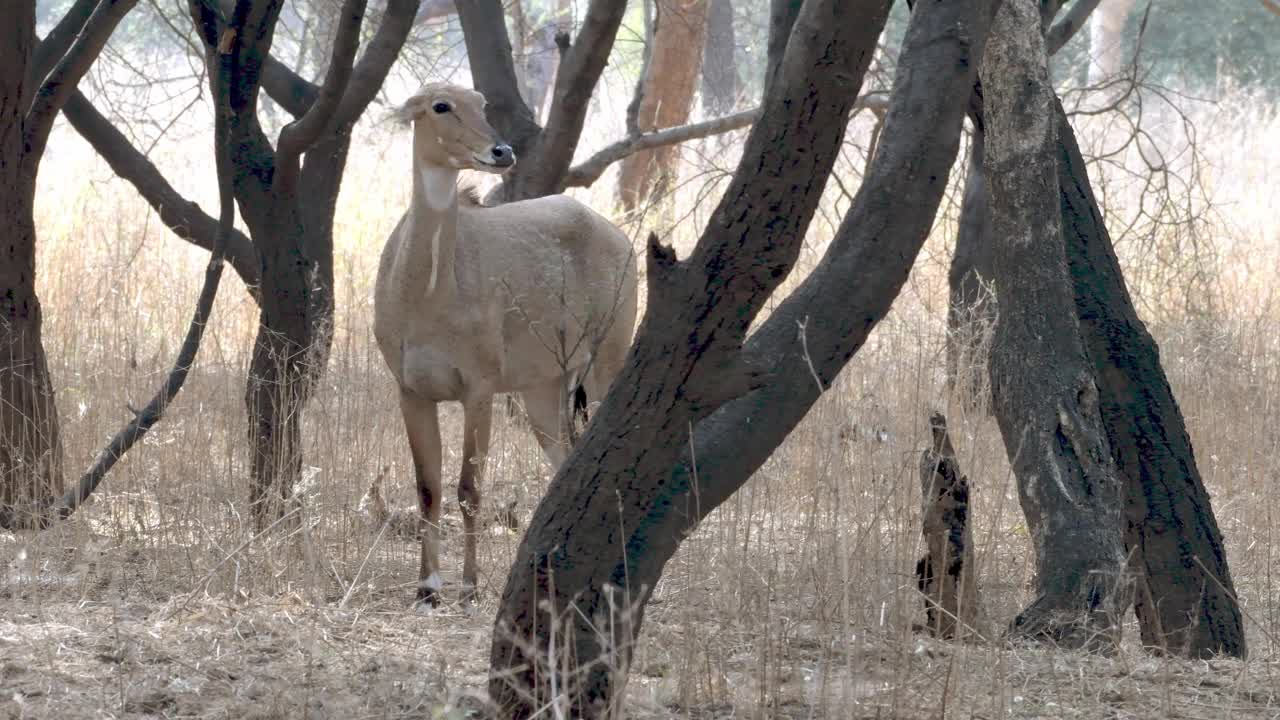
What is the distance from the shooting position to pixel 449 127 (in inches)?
218

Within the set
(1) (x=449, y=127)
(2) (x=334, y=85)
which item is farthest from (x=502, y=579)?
(2) (x=334, y=85)

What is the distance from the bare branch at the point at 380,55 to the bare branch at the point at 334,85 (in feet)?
0.42

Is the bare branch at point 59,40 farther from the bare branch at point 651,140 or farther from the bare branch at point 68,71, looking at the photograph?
the bare branch at point 651,140

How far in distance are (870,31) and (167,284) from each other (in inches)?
331

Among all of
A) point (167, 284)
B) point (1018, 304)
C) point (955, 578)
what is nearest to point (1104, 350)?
point (1018, 304)

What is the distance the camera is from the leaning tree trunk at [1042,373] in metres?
4.37

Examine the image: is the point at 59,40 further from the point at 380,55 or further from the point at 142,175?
the point at 380,55

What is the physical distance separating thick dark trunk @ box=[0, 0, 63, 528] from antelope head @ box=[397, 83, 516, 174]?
1.59 meters

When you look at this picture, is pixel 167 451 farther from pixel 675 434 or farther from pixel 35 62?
pixel 675 434

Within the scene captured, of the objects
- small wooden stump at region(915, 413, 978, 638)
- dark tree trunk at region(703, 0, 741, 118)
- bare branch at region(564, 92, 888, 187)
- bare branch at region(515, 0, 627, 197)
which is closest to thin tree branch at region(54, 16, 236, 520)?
bare branch at region(515, 0, 627, 197)

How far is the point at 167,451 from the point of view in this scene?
6602mm

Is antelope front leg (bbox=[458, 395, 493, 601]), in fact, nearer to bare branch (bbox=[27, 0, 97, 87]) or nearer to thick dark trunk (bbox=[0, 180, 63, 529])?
thick dark trunk (bbox=[0, 180, 63, 529])

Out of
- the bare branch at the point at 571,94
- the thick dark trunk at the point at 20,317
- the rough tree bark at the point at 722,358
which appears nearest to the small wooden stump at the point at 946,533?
the rough tree bark at the point at 722,358

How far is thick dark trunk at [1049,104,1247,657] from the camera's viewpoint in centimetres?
462
